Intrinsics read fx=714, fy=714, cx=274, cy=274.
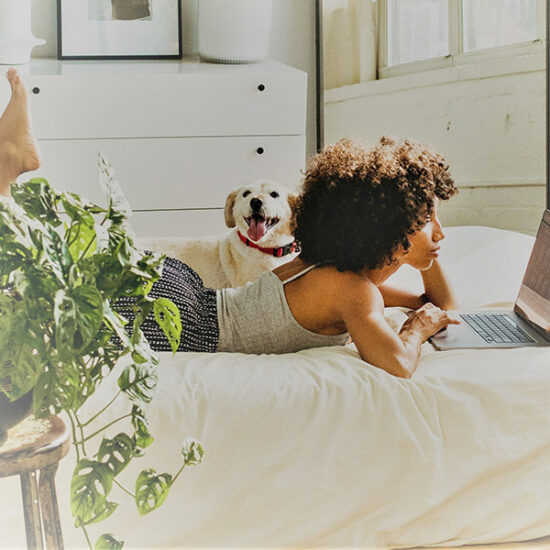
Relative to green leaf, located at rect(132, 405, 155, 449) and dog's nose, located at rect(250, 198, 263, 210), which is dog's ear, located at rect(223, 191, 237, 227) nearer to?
dog's nose, located at rect(250, 198, 263, 210)

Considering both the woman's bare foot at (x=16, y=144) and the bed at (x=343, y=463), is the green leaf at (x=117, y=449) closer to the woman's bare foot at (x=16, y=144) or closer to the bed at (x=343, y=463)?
the bed at (x=343, y=463)

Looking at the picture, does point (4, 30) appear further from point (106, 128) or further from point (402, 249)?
point (402, 249)

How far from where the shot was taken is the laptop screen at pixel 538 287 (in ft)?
4.20

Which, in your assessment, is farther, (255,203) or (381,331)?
(255,203)

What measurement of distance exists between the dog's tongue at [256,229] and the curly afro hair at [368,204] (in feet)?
1.30

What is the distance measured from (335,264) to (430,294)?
0.33m

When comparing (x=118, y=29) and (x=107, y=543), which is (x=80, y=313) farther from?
(x=118, y=29)

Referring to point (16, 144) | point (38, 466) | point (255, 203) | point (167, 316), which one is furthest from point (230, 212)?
point (38, 466)

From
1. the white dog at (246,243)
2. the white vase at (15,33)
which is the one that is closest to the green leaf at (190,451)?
the white dog at (246,243)

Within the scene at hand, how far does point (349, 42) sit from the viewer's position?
2.13 meters

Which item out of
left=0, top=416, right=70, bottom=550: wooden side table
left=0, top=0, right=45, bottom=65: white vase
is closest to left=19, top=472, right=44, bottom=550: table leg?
left=0, top=416, right=70, bottom=550: wooden side table

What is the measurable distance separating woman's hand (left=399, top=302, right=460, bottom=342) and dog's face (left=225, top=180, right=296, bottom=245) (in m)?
0.51

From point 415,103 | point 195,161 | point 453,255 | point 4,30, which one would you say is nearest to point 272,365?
point 453,255

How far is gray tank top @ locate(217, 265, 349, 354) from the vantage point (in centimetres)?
125
